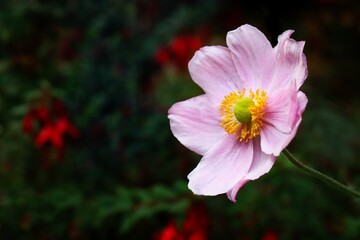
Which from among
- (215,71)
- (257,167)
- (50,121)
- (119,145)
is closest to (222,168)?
(257,167)

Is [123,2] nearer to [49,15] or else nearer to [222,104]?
[49,15]

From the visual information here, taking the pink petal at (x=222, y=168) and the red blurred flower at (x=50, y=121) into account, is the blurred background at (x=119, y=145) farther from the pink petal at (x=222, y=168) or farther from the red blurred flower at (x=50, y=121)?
the pink petal at (x=222, y=168)

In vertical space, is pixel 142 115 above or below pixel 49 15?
below

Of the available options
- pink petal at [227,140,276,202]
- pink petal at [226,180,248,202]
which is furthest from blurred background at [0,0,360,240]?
pink petal at [226,180,248,202]

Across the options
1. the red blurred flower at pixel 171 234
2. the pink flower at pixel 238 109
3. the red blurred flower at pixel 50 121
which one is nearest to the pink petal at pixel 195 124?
the pink flower at pixel 238 109

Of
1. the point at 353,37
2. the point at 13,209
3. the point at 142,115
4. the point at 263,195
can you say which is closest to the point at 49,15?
the point at 142,115

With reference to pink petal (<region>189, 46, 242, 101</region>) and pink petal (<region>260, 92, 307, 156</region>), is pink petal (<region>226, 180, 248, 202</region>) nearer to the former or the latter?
pink petal (<region>260, 92, 307, 156</region>)

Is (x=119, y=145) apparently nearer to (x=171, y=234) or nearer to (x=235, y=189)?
(x=171, y=234)
